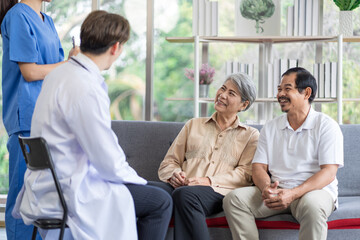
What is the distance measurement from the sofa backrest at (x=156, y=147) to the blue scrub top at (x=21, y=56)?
966 mm

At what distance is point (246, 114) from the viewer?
16.0ft

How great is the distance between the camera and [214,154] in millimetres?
3146

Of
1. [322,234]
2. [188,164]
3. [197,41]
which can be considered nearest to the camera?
[322,234]

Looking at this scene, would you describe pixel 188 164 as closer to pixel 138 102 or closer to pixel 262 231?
pixel 262 231

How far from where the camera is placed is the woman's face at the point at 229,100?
322cm

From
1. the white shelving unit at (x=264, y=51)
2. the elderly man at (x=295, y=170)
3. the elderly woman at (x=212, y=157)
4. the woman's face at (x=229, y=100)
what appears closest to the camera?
the elderly man at (x=295, y=170)

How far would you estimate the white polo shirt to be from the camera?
2922 mm

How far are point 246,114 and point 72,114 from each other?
116 inches

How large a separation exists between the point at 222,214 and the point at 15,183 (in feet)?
3.59

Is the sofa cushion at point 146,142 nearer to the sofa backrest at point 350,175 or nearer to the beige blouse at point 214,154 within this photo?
the beige blouse at point 214,154

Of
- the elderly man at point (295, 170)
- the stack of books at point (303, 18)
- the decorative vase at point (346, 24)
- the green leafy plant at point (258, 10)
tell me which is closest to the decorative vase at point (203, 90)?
the green leafy plant at point (258, 10)

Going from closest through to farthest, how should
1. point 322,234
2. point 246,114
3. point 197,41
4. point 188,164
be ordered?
1. point 322,234
2. point 188,164
3. point 197,41
4. point 246,114

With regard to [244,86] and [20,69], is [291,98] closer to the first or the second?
[244,86]

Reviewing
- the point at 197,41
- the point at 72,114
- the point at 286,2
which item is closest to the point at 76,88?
the point at 72,114
